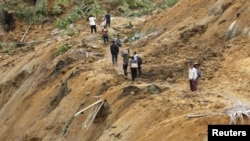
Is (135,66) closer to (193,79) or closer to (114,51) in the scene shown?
(114,51)

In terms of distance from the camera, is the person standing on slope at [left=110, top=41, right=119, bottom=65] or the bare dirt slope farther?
the person standing on slope at [left=110, top=41, right=119, bottom=65]

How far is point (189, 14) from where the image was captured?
2381 centimetres

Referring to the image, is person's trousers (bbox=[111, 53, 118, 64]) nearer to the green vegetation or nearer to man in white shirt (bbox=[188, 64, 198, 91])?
the green vegetation

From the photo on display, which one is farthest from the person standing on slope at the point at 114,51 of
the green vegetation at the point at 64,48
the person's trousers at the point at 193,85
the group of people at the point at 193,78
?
the person's trousers at the point at 193,85

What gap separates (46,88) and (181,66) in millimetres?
6006

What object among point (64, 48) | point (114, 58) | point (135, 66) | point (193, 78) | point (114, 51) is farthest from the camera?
point (64, 48)

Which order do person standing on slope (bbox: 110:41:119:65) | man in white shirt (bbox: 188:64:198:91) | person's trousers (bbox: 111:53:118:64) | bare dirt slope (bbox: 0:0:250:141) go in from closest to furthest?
bare dirt slope (bbox: 0:0:250:141)
man in white shirt (bbox: 188:64:198:91)
person standing on slope (bbox: 110:41:119:65)
person's trousers (bbox: 111:53:118:64)

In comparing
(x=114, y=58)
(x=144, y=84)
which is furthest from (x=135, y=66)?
(x=114, y=58)

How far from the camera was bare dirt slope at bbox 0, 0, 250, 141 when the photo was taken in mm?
14109

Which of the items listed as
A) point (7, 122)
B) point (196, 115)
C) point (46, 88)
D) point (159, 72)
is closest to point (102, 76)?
point (159, 72)

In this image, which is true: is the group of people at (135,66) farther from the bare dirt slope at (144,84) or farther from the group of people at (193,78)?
the bare dirt slope at (144,84)

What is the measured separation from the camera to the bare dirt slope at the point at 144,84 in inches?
555

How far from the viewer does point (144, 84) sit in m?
16.9

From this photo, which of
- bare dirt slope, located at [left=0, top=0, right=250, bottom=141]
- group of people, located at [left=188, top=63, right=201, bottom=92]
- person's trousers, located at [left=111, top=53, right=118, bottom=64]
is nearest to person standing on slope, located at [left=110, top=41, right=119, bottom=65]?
person's trousers, located at [left=111, top=53, right=118, bottom=64]
